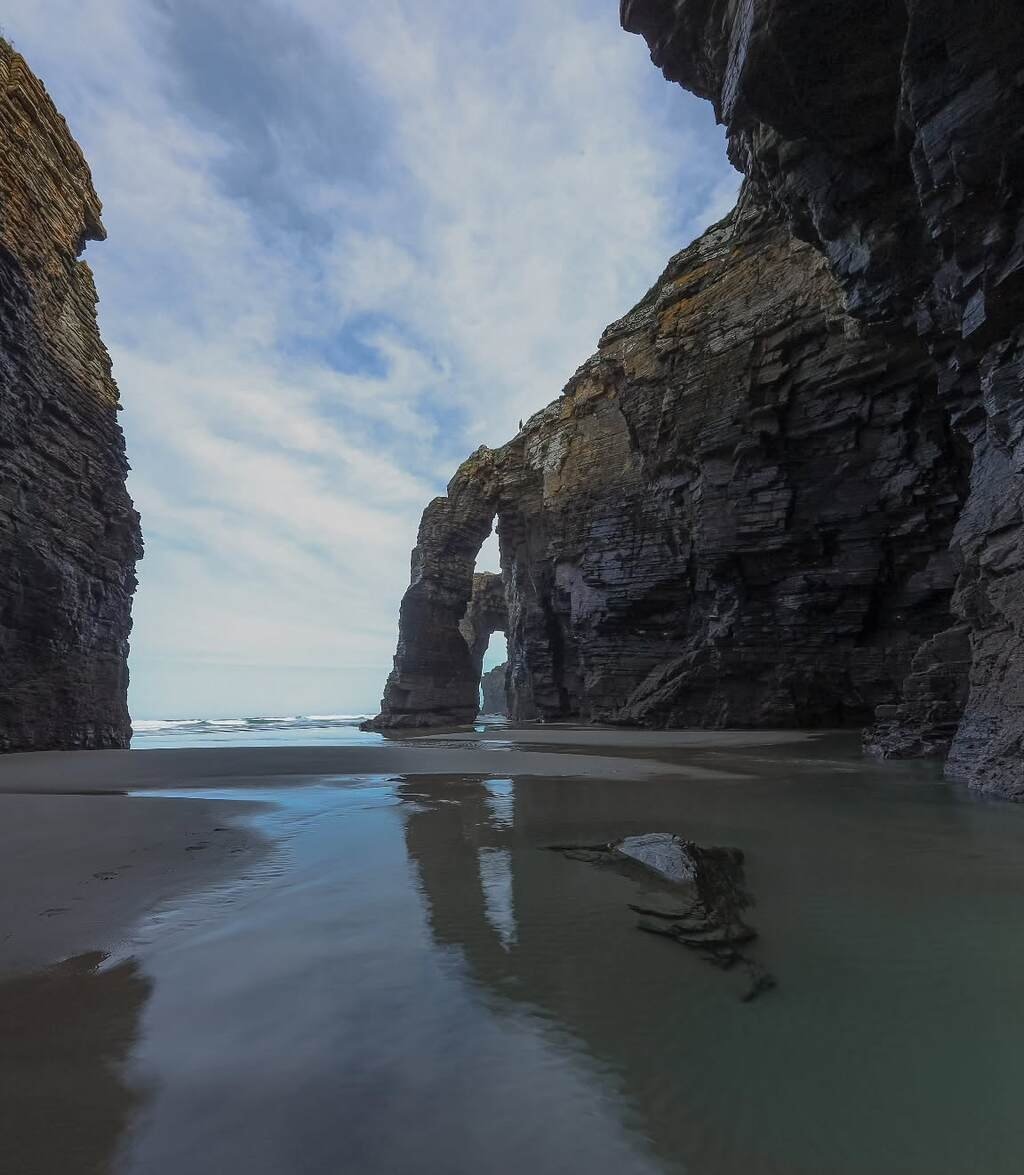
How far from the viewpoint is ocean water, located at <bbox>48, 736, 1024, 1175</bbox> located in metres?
1.33

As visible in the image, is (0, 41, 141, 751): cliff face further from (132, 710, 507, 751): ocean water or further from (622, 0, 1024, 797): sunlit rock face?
(622, 0, 1024, 797): sunlit rock face

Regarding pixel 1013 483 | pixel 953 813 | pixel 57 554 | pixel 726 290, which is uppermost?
pixel 726 290

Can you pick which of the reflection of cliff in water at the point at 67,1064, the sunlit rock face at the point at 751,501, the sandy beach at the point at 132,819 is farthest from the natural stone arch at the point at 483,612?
the reflection of cliff in water at the point at 67,1064

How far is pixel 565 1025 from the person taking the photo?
72.8 inches

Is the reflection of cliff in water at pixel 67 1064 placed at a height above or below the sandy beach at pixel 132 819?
below

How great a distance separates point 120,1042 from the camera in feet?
5.67

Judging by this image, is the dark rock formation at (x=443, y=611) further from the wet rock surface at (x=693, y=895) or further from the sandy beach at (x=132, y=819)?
the wet rock surface at (x=693, y=895)

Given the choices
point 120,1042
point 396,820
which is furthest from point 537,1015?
point 396,820

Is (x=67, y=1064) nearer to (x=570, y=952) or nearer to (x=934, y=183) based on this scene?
(x=570, y=952)

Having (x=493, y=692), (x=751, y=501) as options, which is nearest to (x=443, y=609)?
(x=751, y=501)

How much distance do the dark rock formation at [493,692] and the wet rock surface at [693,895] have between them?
7961 cm

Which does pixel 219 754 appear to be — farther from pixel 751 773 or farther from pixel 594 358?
pixel 594 358

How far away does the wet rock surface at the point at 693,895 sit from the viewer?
7.64 ft

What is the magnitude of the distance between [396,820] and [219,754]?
7865mm
